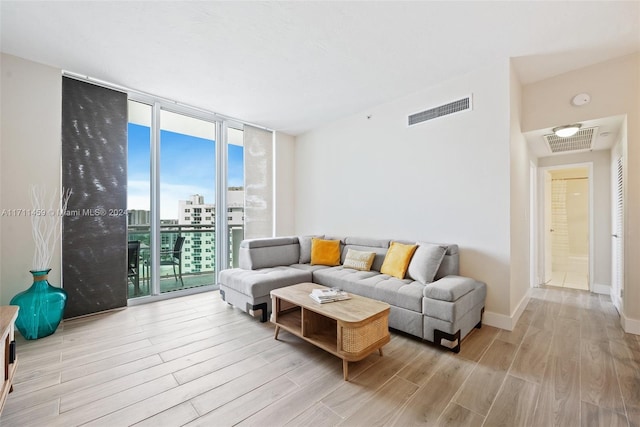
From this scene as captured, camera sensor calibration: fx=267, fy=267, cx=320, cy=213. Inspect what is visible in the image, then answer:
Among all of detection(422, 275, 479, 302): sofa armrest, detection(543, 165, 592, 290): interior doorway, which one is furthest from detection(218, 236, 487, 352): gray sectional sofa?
detection(543, 165, 592, 290): interior doorway

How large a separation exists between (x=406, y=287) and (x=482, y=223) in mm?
1134

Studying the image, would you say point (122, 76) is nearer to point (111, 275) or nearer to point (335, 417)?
point (111, 275)

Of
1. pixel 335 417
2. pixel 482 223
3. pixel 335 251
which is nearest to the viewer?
pixel 335 417

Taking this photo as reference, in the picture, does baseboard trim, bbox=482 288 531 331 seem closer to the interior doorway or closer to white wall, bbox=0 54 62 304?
the interior doorway

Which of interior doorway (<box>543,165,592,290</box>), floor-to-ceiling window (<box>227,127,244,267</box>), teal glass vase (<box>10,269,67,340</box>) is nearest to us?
teal glass vase (<box>10,269,67,340</box>)

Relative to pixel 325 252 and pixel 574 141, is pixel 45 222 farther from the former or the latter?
pixel 574 141

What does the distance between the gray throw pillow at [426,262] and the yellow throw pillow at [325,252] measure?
1.23 metres

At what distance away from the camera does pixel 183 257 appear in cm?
427

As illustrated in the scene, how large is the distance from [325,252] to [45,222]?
3263mm

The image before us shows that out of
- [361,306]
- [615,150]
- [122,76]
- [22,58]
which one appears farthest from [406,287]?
[22,58]

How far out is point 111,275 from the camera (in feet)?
10.8

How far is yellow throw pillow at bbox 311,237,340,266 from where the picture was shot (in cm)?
392

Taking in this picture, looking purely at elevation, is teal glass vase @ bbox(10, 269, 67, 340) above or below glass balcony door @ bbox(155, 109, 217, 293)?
below

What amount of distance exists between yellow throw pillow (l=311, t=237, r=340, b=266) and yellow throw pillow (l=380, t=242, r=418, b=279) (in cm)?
82
